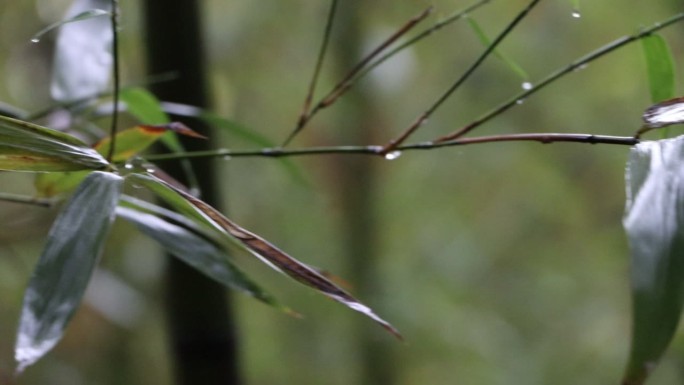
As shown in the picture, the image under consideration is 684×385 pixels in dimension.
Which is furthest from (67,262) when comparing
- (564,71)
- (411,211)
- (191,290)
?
(411,211)

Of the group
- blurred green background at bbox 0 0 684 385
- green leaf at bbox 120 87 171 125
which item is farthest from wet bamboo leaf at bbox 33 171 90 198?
blurred green background at bbox 0 0 684 385

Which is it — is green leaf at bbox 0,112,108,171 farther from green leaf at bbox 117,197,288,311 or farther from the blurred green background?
the blurred green background

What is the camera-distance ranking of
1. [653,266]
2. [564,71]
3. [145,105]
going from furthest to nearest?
1. [145,105]
2. [564,71]
3. [653,266]

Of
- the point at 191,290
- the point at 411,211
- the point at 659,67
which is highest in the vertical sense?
the point at 659,67

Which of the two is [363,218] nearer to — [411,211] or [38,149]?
[411,211]

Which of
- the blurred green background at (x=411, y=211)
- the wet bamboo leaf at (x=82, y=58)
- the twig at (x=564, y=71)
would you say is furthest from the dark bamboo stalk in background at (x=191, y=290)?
the blurred green background at (x=411, y=211)

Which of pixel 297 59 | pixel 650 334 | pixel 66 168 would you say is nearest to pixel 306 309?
pixel 297 59
